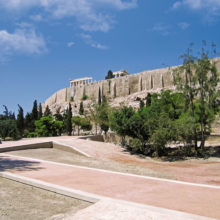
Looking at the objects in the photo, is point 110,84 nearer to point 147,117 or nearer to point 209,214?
point 147,117

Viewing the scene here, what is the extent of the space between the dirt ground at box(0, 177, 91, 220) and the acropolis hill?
57.8m

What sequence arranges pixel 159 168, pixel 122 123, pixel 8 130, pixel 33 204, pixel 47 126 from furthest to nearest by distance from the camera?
pixel 8 130
pixel 47 126
pixel 122 123
pixel 159 168
pixel 33 204

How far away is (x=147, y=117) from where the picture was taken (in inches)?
734

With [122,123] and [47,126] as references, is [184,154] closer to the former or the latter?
[122,123]

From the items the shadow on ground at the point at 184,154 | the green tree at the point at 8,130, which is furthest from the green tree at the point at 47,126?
the shadow on ground at the point at 184,154

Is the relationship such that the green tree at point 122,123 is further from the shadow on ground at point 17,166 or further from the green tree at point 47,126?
the green tree at point 47,126

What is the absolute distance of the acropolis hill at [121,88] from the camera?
2745 inches

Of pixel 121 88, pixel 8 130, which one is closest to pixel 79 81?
pixel 121 88

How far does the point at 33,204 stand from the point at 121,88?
75.2 metres

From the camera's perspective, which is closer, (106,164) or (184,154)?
(106,164)

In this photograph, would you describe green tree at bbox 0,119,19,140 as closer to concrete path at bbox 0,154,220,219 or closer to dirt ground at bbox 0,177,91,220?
concrete path at bbox 0,154,220,219

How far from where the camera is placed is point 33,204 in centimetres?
462

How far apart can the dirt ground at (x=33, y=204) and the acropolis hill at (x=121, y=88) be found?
57816 mm

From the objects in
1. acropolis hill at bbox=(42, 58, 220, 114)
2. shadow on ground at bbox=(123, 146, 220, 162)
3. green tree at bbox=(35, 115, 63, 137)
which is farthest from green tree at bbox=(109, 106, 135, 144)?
acropolis hill at bbox=(42, 58, 220, 114)
